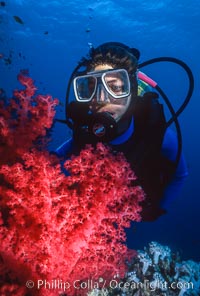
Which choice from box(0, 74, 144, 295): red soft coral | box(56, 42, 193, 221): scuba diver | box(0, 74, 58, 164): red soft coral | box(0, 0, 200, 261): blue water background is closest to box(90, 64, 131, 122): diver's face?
box(56, 42, 193, 221): scuba diver

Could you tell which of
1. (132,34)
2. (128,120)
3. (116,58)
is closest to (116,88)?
(116,58)

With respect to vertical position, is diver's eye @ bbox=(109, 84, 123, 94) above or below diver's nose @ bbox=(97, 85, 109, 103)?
above

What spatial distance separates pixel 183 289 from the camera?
4105 mm

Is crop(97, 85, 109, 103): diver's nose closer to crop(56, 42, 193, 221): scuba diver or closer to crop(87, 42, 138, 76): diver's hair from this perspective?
crop(56, 42, 193, 221): scuba diver

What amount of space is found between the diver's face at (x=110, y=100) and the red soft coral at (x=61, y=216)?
5.03ft

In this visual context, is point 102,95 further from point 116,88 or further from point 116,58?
point 116,58

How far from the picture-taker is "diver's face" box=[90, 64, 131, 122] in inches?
160

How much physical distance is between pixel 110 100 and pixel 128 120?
0.50 meters

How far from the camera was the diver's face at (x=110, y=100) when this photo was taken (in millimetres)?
4059

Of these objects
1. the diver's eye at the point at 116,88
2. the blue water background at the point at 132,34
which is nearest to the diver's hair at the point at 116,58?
the diver's eye at the point at 116,88

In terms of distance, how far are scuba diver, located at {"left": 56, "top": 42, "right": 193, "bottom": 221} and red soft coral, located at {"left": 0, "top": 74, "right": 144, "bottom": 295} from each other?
135 centimetres

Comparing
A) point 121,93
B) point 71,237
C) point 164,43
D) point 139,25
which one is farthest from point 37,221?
point 164,43

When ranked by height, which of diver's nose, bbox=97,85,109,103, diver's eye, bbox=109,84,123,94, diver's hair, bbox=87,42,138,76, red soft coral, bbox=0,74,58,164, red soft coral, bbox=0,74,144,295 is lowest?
red soft coral, bbox=0,74,144,295

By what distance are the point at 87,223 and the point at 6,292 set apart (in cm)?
88
